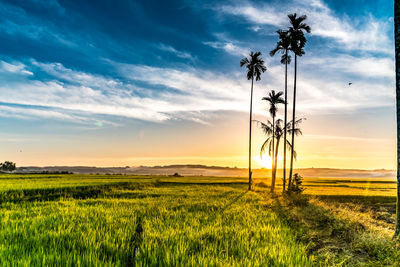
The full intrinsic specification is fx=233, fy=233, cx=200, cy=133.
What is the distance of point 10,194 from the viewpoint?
18359 millimetres

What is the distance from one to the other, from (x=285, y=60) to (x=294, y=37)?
317 centimetres

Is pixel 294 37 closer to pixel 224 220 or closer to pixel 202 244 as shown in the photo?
pixel 224 220

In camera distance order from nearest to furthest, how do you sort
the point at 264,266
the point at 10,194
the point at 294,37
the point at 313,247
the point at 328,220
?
the point at 264,266
the point at 313,247
the point at 328,220
the point at 10,194
the point at 294,37

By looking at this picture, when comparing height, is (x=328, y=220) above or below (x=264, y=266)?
below

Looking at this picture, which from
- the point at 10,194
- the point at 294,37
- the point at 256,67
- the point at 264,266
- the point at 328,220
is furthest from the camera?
the point at 256,67

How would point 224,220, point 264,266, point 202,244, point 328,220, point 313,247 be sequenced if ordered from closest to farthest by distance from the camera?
point 264,266 → point 202,244 → point 313,247 → point 224,220 → point 328,220

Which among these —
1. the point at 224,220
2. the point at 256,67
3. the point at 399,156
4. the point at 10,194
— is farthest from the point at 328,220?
the point at 256,67

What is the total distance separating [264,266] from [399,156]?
718cm

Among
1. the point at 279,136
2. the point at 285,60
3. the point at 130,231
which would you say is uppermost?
the point at 285,60

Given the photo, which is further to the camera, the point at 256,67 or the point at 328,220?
the point at 256,67

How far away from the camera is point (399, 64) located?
8.84 m

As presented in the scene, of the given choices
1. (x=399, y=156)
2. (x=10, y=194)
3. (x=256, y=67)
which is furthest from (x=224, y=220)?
(x=256, y=67)

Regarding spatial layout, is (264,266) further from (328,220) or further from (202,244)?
A: (328,220)

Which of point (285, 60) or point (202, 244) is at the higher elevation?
point (285, 60)
